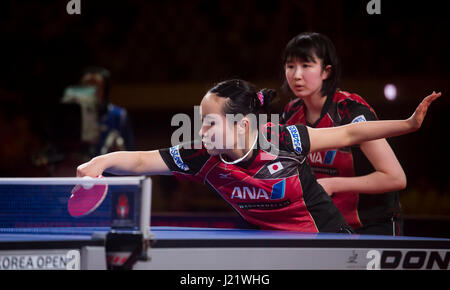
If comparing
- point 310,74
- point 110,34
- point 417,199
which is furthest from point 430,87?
point 310,74

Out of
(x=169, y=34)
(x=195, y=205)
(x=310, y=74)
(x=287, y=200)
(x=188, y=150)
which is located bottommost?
(x=195, y=205)

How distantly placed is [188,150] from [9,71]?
9.60 metres

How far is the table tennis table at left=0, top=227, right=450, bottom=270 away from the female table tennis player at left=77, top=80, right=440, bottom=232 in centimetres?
63

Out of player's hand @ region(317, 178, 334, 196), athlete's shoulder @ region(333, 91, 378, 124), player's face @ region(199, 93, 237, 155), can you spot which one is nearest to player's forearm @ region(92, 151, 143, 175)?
player's face @ region(199, 93, 237, 155)

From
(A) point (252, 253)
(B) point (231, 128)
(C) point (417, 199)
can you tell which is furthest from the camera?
(C) point (417, 199)

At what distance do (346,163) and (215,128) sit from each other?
1.24 metres

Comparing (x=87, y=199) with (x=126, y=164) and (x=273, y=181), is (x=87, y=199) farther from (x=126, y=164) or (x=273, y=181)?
(x=273, y=181)

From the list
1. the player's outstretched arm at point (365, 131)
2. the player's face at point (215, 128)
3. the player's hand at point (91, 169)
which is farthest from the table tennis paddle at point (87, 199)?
the player's outstretched arm at point (365, 131)

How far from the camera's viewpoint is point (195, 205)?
33.3 feet

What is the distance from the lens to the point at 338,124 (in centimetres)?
379

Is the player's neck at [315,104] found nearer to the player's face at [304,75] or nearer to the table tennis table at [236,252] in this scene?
the player's face at [304,75]

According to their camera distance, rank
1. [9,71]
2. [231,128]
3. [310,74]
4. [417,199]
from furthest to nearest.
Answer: [9,71]
[417,199]
[310,74]
[231,128]
